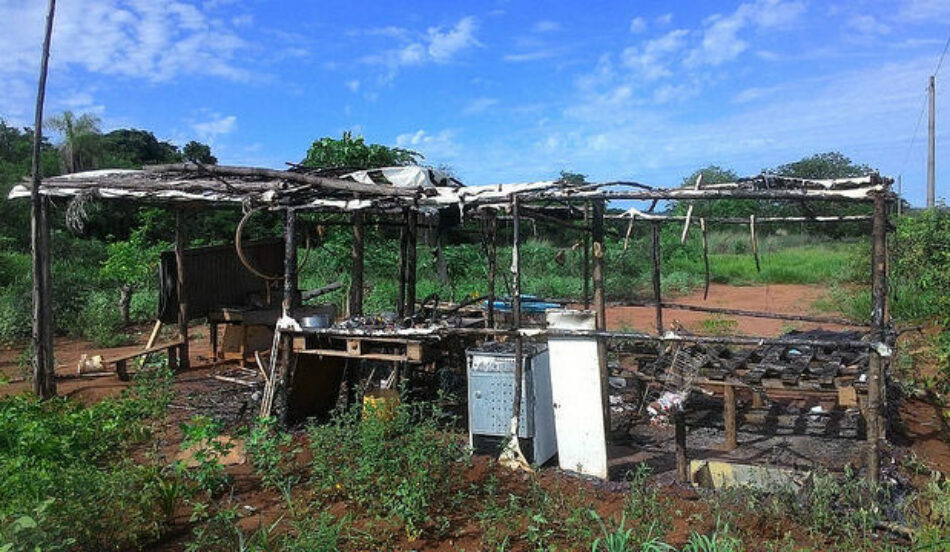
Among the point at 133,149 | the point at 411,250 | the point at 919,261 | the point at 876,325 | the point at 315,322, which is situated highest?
the point at 133,149

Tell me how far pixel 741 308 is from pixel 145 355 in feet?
47.1

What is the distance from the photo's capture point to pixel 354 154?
15.7m

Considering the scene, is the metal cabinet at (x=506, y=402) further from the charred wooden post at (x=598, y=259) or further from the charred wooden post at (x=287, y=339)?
the charred wooden post at (x=287, y=339)

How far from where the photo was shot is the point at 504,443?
20.5 feet

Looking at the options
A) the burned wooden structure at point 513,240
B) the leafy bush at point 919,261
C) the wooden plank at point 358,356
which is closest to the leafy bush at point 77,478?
the burned wooden structure at point 513,240

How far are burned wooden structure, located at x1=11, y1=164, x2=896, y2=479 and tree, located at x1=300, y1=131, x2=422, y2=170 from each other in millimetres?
6326

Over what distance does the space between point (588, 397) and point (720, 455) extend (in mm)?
1894

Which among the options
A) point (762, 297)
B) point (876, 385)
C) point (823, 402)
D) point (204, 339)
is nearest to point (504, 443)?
point (876, 385)

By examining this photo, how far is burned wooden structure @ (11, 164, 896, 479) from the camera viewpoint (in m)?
5.31

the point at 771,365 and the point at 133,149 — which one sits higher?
the point at 133,149

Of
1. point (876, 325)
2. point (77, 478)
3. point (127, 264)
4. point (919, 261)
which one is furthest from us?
point (127, 264)

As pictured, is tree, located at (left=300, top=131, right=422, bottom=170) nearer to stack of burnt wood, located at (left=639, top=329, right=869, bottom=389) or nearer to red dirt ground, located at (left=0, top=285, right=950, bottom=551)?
red dirt ground, located at (left=0, top=285, right=950, bottom=551)

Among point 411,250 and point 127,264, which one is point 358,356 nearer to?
point 411,250

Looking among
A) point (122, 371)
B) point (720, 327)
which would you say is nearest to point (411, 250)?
point (122, 371)
